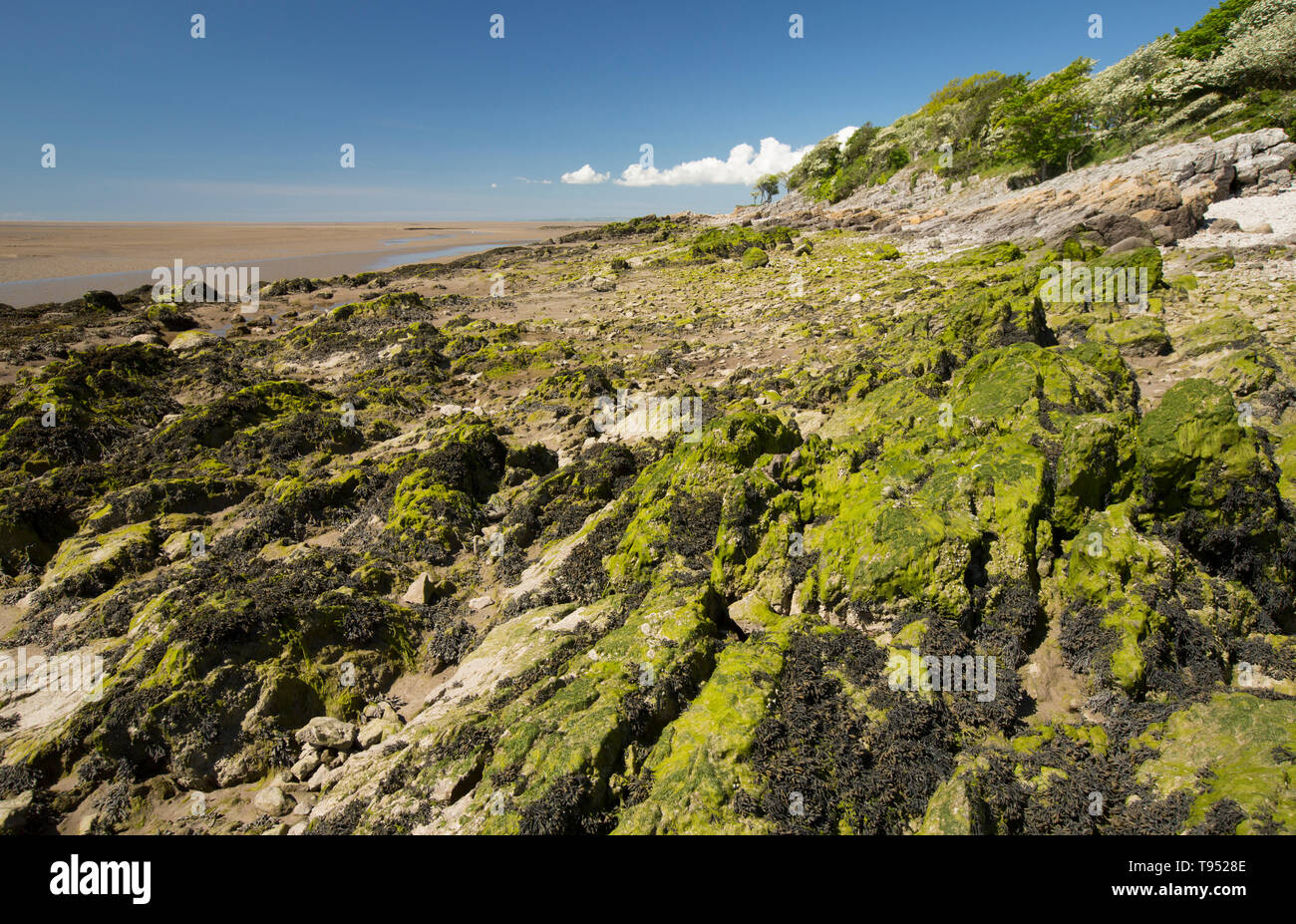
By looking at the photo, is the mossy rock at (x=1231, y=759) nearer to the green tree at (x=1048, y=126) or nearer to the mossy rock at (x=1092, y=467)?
the mossy rock at (x=1092, y=467)

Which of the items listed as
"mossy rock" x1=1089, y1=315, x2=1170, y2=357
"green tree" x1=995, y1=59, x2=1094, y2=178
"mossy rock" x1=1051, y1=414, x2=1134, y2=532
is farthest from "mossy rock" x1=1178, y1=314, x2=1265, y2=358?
"green tree" x1=995, y1=59, x2=1094, y2=178

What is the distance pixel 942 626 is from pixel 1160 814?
1.90 meters

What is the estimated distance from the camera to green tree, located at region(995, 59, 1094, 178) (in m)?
40.9

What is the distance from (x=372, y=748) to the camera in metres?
5.70

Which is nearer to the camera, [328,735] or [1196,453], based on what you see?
[328,735]

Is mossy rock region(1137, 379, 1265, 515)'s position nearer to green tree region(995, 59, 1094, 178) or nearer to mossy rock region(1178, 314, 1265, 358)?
mossy rock region(1178, 314, 1265, 358)

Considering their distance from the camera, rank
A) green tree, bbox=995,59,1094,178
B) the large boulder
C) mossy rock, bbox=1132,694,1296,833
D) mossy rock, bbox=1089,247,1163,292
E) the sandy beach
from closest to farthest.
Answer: mossy rock, bbox=1132,694,1296,833
the large boulder
mossy rock, bbox=1089,247,1163,292
the sandy beach
green tree, bbox=995,59,1094,178

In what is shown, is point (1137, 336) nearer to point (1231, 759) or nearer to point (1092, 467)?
point (1092, 467)

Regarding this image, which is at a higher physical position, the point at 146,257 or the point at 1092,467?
the point at 146,257

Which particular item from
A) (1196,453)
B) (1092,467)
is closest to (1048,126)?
(1196,453)

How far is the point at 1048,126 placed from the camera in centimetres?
4062

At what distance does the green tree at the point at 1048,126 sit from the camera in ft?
134

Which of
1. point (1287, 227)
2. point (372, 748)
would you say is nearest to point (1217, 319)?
point (1287, 227)
